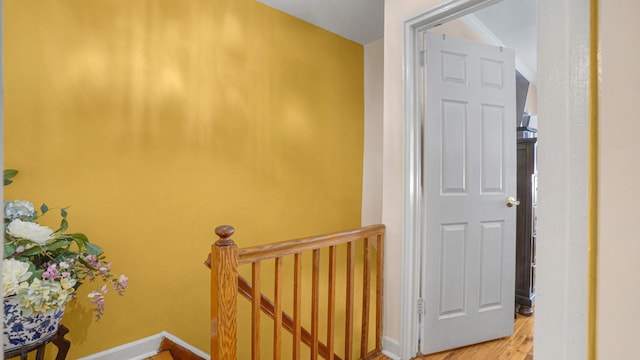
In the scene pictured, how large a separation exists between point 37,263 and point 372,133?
2858 mm

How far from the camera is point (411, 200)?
6.23 feet

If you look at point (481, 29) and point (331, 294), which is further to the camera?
point (481, 29)

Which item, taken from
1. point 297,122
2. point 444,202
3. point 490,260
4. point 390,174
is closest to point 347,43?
point 297,122

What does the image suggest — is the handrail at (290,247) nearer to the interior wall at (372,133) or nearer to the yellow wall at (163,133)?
the yellow wall at (163,133)

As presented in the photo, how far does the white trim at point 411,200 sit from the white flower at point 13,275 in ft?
5.90

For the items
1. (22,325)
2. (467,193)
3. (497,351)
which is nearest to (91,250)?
(22,325)

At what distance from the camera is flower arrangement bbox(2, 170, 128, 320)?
1256 mm

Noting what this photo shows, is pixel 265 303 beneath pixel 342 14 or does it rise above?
beneath

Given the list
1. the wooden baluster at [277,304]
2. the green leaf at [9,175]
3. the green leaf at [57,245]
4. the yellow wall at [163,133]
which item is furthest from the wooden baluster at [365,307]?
the green leaf at [9,175]

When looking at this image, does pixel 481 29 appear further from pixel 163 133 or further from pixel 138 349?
pixel 138 349

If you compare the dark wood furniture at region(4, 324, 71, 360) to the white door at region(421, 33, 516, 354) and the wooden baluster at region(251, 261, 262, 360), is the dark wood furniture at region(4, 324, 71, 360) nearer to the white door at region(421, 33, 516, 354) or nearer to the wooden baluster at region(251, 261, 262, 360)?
the wooden baluster at region(251, 261, 262, 360)

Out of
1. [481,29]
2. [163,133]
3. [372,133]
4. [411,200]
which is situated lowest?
[411,200]

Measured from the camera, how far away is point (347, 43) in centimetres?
329

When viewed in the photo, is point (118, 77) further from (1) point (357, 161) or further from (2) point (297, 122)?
(1) point (357, 161)
